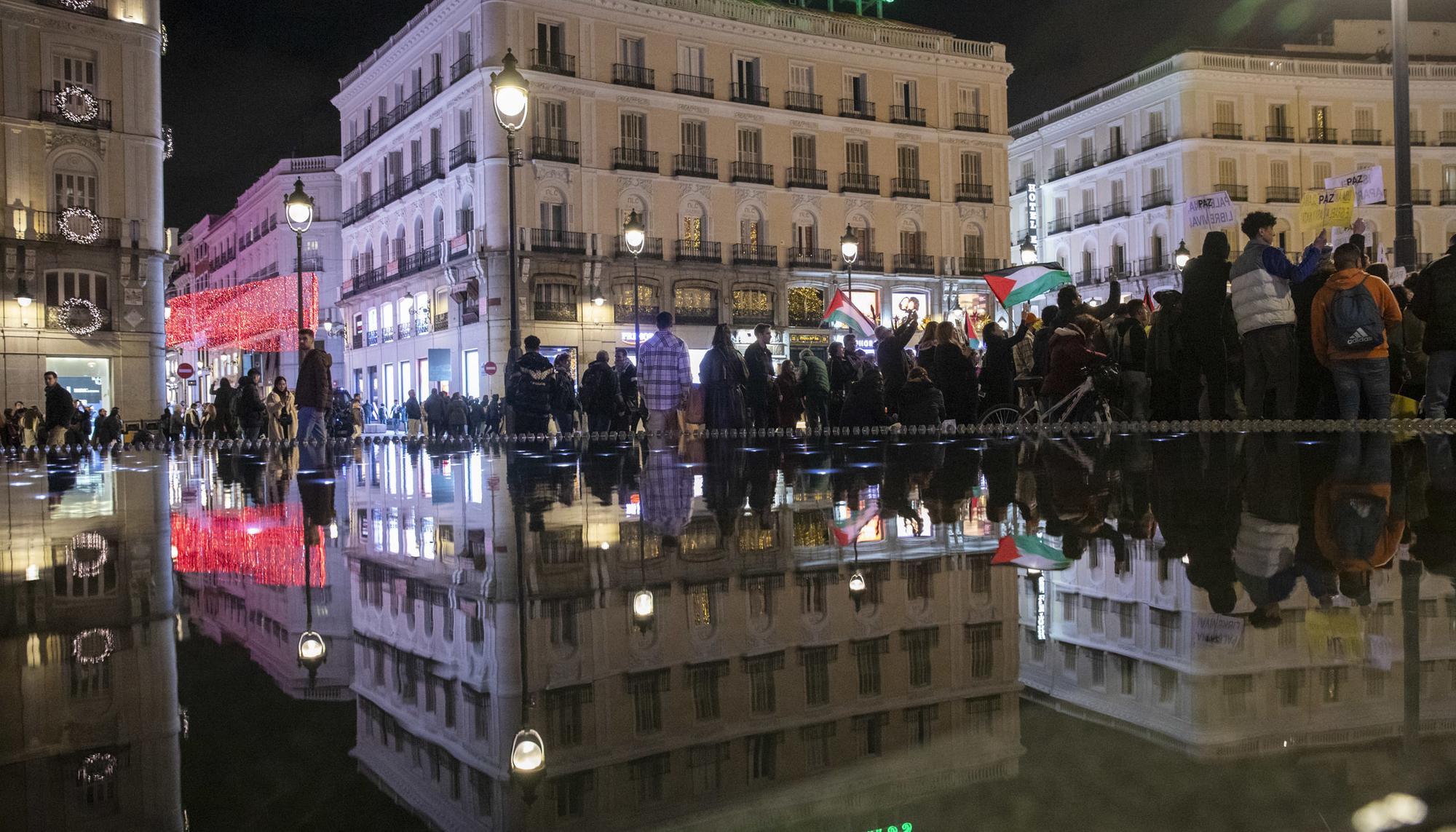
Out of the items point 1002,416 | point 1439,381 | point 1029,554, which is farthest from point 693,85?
point 1029,554

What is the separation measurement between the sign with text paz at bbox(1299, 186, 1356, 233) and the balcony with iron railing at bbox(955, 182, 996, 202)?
32376 millimetres

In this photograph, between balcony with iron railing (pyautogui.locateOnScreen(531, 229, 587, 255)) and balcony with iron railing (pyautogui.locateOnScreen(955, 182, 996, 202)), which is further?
balcony with iron railing (pyautogui.locateOnScreen(955, 182, 996, 202))

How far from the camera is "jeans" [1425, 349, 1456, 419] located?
9.36 metres

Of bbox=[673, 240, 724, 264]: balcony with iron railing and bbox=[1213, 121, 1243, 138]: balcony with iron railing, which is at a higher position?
bbox=[1213, 121, 1243, 138]: balcony with iron railing

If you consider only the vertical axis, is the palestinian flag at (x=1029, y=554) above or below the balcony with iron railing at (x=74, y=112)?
below

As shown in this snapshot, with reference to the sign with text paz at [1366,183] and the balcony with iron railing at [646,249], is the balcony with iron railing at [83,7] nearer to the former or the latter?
the balcony with iron railing at [646,249]

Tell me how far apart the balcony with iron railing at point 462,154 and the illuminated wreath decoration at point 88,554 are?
35980mm

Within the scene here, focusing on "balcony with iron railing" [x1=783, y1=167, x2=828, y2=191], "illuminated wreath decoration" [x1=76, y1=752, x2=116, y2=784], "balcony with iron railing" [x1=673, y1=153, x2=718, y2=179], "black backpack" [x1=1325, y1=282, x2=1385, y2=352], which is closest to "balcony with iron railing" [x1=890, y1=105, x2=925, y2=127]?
"balcony with iron railing" [x1=783, y1=167, x2=828, y2=191]

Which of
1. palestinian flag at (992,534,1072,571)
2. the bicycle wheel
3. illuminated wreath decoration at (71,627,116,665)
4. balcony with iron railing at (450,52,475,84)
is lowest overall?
illuminated wreath decoration at (71,627,116,665)

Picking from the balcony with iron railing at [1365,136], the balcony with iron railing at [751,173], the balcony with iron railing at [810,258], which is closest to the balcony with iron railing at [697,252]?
the balcony with iron railing at [751,173]

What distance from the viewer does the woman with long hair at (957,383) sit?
14102 millimetres

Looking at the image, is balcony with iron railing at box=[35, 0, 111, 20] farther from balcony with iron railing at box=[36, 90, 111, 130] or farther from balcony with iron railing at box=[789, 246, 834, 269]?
balcony with iron railing at box=[789, 246, 834, 269]

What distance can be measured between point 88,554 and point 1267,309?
8.41m

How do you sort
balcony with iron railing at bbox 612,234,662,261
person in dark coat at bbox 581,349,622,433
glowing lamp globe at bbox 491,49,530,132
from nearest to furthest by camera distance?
glowing lamp globe at bbox 491,49,530,132 < person in dark coat at bbox 581,349,622,433 < balcony with iron railing at bbox 612,234,662,261
